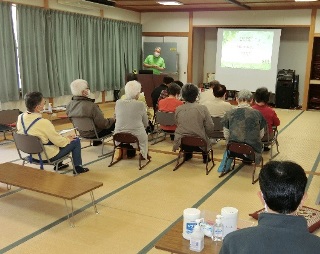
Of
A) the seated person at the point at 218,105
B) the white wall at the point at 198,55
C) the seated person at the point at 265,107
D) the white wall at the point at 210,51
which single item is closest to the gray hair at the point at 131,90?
the seated person at the point at 218,105

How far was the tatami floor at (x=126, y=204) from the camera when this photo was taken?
9.69 feet

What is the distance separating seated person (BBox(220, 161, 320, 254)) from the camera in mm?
1148

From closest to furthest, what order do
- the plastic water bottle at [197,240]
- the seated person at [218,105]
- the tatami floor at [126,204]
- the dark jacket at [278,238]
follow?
1. the dark jacket at [278,238]
2. the plastic water bottle at [197,240]
3. the tatami floor at [126,204]
4. the seated person at [218,105]

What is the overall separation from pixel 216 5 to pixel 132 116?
21.4 ft

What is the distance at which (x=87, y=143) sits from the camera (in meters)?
6.14

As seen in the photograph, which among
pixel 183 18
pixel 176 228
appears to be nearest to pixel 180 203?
pixel 176 228

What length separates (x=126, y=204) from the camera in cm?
370

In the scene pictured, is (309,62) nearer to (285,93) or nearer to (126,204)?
(285,93)

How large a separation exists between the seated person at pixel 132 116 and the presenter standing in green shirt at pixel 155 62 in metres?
5.63

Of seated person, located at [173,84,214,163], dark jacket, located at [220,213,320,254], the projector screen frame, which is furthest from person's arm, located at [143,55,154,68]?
dark jacket, located at [220,213,320,254]

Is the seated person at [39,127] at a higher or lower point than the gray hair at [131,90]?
lower

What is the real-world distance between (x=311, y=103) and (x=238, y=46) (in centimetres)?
261

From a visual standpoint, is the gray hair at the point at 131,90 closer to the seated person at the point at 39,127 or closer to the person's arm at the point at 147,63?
the seated person at the point at 39,127

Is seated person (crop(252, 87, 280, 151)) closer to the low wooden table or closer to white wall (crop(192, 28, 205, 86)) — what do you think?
the low wooden table
